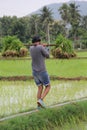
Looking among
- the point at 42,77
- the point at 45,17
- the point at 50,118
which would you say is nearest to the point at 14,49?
the point at 42,77

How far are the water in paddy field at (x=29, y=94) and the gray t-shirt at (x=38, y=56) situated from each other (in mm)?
727

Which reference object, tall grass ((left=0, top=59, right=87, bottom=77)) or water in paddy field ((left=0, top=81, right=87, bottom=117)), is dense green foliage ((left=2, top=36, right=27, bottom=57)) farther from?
water in paddy field ((left=0, top=81, right=87, bottom=117))

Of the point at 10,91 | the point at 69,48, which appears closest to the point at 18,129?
the point at 10,91

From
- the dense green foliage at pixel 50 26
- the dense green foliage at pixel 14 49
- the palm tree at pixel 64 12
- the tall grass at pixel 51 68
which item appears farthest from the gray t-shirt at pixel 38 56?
the palm tree at pixel 64 12

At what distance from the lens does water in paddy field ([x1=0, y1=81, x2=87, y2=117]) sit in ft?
21.8

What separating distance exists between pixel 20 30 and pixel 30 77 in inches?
1515

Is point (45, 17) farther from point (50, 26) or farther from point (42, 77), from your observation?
point (42, 77)

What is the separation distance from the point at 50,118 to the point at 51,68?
27.5 feet

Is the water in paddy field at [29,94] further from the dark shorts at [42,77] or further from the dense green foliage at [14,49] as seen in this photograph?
the dense green foliage at [14,49]

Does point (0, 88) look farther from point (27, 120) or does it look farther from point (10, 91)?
point (27, 120)

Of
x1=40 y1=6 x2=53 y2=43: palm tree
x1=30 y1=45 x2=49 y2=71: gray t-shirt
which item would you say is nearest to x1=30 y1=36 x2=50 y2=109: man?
x1=30 y1=45 x2=49 y2=71: gray t-shirt

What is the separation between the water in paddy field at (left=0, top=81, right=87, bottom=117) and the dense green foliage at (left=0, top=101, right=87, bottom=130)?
0.65 meters

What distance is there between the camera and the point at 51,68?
45.3 feet

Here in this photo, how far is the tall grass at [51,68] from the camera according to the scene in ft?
41.2
